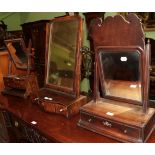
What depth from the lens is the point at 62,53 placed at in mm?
1613

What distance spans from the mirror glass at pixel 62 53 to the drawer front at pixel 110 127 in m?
0.33

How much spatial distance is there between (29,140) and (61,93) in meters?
0.43

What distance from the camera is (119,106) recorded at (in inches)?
50.1

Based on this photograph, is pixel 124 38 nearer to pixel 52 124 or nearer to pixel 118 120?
pixel 118 120

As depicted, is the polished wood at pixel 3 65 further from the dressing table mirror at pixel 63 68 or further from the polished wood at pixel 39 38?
the polished wood at pixel 39 38

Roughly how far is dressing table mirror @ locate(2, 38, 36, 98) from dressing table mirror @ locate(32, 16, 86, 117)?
0.72ft

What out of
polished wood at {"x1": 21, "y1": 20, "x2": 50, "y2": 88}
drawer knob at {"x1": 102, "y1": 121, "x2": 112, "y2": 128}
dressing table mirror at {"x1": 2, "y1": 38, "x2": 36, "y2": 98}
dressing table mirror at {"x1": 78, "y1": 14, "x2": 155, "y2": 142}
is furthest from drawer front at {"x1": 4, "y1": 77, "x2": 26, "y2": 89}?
polished wood at {"x1": 21, "y1": 20, "x2": 50, "y2": 88}

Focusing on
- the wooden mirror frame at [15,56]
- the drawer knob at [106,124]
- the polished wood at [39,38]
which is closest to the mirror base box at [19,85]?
the wooden mirror frame at [15,56]

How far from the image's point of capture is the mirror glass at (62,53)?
59.8 inches

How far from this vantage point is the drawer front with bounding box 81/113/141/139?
1086mm

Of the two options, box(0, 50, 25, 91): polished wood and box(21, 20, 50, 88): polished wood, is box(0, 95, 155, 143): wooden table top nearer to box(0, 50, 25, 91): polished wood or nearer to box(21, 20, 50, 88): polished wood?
box(0, 50, 25, 91): polished wood
